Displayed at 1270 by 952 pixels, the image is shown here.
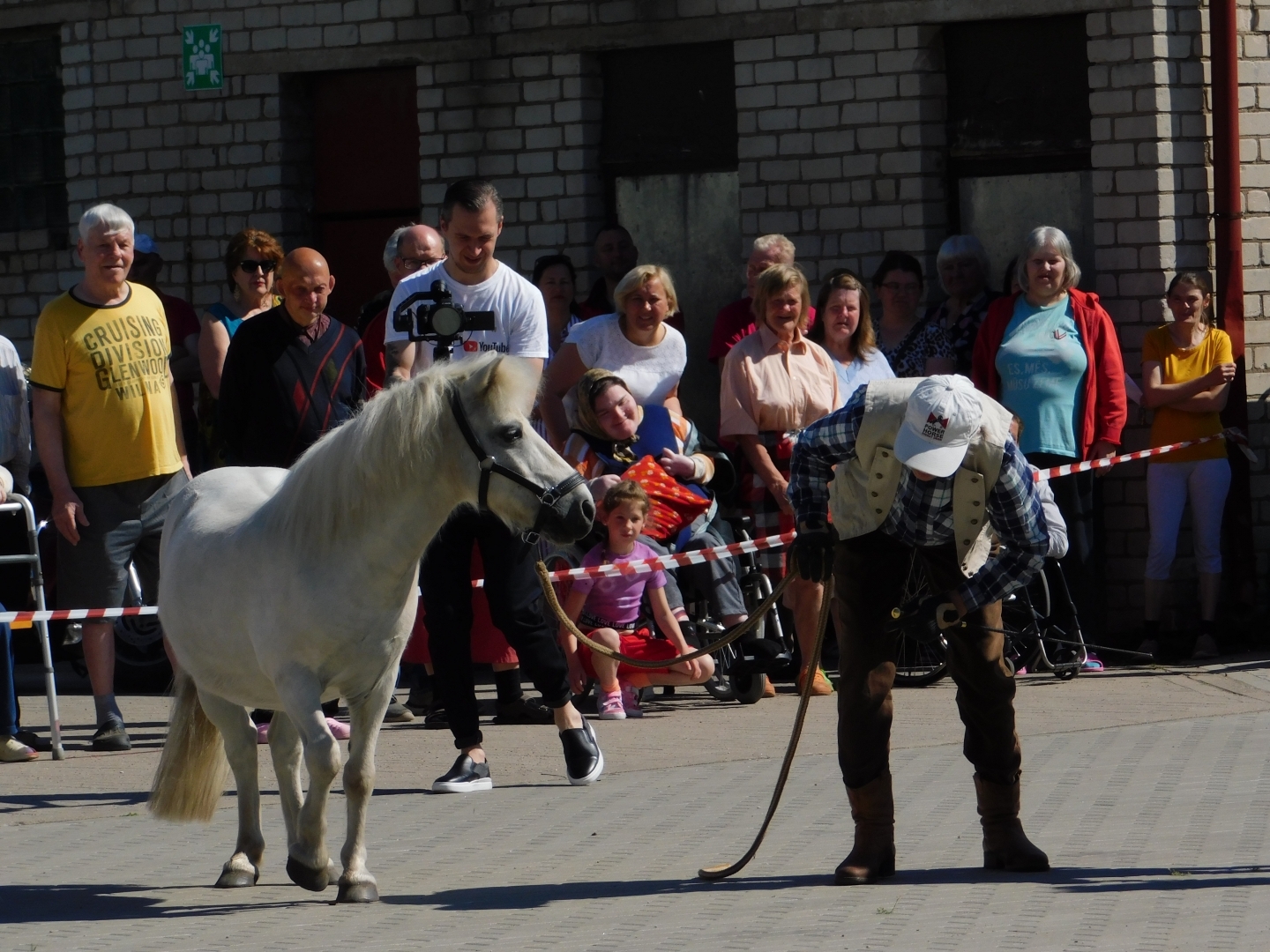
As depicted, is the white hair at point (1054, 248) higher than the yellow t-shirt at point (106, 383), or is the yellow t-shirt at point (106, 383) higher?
the white hair at point (1054, 248)

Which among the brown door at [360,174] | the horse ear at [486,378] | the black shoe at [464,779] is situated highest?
the brown door at [360,174]

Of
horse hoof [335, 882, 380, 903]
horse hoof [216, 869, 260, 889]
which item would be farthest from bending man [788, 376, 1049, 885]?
horse hoof [216, 869, 260, 889]

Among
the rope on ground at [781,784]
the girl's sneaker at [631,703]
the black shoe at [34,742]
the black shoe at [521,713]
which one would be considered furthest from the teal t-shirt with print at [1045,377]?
the black shoe at [34,742]

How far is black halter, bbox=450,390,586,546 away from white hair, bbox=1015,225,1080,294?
589cm

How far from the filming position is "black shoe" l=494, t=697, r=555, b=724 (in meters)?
10.2

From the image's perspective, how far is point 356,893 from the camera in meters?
6.57

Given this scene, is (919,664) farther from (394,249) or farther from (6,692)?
(6,692)

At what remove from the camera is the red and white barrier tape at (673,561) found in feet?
33.9

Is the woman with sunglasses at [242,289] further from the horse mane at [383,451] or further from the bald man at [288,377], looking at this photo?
the horse mane at [383,451]

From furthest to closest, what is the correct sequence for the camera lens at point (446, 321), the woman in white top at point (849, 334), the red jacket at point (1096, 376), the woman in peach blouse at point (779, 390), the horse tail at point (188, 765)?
the red jacket at point (1096, 376) < the woman in white top at point (849, 334) < the woman in peach blouse at point (779, 390) < the camera lens at point (446, 321) < the horse tail at point (188, 765)

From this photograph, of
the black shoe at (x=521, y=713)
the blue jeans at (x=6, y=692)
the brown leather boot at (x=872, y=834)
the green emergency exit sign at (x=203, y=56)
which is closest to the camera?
the brown leather boot at (x=872, y=834)

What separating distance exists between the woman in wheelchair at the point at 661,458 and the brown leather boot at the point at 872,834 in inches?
152

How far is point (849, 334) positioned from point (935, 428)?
17.5 feet

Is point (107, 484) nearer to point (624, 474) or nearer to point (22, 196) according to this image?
point (624, 474)
